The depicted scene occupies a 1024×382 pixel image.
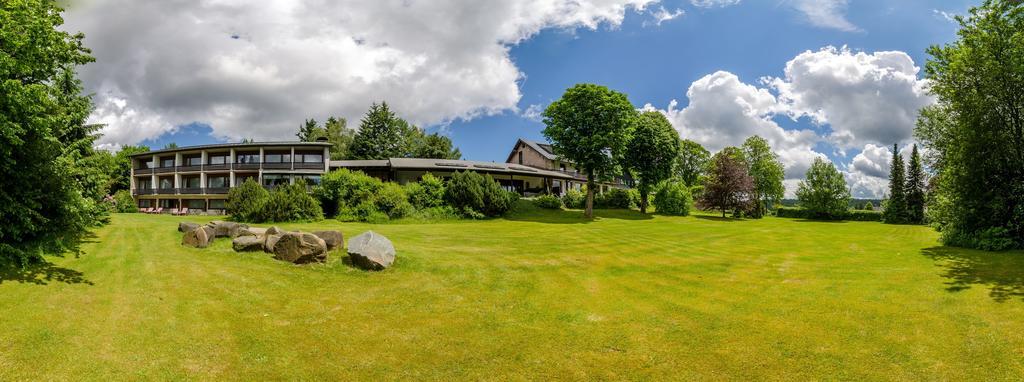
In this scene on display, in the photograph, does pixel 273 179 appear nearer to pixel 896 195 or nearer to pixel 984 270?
pixel 984 270

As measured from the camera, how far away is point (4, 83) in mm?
9555

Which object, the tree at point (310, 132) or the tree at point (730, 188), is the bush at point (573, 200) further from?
the tree at point (310, 132)

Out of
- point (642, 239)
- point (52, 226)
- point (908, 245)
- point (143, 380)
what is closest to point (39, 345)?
point (143, 380)

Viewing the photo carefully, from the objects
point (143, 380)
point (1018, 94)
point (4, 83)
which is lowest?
point (143, 380)

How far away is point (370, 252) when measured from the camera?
13758mm

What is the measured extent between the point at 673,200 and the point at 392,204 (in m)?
30.3

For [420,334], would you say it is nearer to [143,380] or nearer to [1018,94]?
[143,380]

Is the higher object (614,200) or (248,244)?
(614,200)

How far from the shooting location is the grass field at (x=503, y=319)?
7395mm

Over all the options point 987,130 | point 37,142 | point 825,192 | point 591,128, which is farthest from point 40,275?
point 825,192

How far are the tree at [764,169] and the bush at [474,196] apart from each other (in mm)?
46768

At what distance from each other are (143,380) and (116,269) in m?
7.95

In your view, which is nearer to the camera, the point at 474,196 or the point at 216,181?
the point at 474,196

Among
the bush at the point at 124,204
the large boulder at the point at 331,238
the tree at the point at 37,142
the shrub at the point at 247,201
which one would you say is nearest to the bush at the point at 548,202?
the shrub at the point at 247,201
